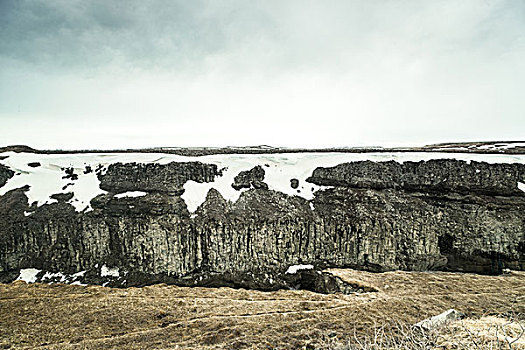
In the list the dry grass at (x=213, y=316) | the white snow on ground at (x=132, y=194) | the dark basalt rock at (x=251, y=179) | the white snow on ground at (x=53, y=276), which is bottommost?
the white snow on ground at (x=53, y=276)

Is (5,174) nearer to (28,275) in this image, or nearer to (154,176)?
(28,275)

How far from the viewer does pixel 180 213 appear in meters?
18.3

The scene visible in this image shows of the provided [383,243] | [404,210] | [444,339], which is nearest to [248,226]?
[383,243]

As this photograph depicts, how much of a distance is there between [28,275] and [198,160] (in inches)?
498

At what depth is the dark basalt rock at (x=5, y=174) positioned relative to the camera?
67.3 ft

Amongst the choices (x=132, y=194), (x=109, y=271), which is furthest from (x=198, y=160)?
(x=109, y=271)

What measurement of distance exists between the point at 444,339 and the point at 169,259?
603 inches

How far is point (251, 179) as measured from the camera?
68.0 ft

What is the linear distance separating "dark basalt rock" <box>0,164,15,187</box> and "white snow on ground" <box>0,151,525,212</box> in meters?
0.32

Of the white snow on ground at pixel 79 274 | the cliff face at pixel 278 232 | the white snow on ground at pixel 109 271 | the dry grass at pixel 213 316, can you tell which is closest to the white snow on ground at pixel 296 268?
the cliff face at pixel 278 232

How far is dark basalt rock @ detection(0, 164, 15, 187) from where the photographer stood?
20.5 m

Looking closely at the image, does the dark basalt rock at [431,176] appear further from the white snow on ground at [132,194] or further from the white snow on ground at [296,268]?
the white snow on ground at [132,194]

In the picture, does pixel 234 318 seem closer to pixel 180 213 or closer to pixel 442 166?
pixel 180 213

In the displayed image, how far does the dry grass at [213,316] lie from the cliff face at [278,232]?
495 cm
